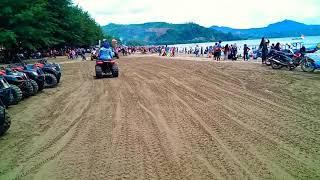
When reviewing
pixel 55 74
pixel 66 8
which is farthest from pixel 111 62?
pixel 66 8

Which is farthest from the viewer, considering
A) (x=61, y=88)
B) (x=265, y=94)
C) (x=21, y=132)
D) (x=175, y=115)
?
(x=61, y=88)

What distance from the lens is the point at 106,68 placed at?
20672 millimetres

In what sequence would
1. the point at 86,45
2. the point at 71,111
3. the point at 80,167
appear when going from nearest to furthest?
the point at 80,167 → the point at 71,111 → the point at 86,45

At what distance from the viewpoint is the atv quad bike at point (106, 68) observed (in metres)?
20.3

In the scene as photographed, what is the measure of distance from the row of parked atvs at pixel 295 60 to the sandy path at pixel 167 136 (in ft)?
24.5

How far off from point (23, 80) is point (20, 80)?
0.49 ft

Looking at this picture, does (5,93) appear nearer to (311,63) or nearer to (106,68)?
(106,68)

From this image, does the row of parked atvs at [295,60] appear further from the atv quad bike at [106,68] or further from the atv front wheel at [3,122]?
the atv front wheel at [3,122]

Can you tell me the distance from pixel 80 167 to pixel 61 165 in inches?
14.4

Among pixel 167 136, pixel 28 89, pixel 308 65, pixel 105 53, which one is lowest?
pixel 167 136

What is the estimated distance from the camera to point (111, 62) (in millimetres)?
20266

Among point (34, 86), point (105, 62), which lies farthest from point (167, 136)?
point (105, 62)

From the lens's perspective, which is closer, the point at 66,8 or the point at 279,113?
the point at 279,113

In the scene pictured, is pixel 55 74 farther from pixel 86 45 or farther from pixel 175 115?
pixel 86 45
